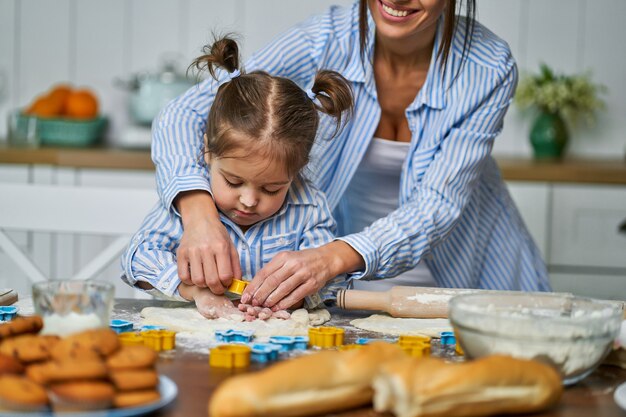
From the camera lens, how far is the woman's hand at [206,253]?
1327 millimetres

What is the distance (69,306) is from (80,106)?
2.56m

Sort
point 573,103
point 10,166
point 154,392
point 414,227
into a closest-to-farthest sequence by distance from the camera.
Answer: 1. point 154,392
2. point 414,227
3. point 10,166
4. point 573,103

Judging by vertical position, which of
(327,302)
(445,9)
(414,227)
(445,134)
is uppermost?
(445,9)

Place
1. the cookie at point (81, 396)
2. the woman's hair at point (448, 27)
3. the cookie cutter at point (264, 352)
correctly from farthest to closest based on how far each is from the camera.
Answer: the woman's hair at point (448, 27) → the cookie cutter at point (264, 352) → the cookie at point (81, 396)

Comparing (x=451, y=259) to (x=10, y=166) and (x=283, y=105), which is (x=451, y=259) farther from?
(x=10, y=166)

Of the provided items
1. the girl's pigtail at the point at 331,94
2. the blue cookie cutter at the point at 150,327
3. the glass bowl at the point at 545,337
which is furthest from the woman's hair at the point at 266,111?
the glass bowl at the point at 545,337

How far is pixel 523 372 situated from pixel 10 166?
263cm

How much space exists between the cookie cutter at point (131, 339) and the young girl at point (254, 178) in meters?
0.30

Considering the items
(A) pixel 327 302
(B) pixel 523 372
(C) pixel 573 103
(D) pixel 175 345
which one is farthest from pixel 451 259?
(C) pixel 573 103

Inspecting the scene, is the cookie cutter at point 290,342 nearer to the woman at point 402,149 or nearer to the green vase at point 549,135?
the woman at point 402,149

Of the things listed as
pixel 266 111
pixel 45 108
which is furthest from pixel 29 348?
pixel 45 108

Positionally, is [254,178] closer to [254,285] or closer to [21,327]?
[254,285]

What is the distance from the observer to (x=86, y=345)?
0.81 m

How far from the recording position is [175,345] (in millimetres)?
1080
